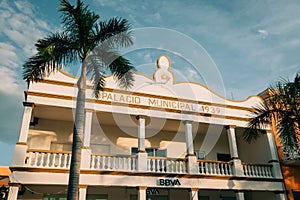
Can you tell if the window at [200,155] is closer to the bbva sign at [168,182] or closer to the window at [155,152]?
the window at [155,152]

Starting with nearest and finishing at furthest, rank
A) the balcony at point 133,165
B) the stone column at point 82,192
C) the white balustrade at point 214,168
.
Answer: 1. the stone column at point 82,192
2. the balcony at point 133,165
3. the white balustrade at point 214,168

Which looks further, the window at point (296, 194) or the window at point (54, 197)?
the window at point (296, 194)

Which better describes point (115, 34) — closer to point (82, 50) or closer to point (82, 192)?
point (82, 50)

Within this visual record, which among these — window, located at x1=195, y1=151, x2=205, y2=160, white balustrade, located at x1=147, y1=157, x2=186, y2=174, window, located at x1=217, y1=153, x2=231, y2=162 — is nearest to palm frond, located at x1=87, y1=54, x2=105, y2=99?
white balustrade, located at x1=147, y1=157, x2=186, y2=174

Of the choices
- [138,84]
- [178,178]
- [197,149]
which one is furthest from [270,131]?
[138,84]

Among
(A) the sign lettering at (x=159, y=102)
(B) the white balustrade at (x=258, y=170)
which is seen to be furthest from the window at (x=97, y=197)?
(B) the white balustrade at (x=258, y=170)

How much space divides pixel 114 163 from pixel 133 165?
1.02m

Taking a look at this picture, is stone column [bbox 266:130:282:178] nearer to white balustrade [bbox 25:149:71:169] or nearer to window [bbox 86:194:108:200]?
window [bbox 86:194:108:200]

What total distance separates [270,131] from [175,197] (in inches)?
298

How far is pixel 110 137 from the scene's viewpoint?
57.8 feet

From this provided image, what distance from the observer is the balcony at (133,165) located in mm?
13398

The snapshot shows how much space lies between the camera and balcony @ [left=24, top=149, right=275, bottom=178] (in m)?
13.4

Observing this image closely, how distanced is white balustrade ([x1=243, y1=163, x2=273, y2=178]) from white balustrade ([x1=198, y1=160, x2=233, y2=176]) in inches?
41.5

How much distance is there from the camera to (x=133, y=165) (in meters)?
14.6
